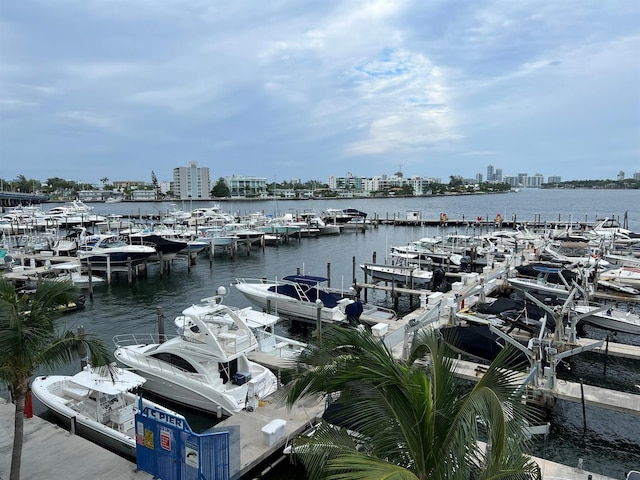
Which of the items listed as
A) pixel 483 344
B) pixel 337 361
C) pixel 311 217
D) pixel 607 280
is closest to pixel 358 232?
pixel 311 217

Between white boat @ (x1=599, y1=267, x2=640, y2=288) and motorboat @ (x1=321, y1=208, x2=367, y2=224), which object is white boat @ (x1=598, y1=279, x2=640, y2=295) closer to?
white boat @ (x1=599, y1=267, x2=640, y2=288)

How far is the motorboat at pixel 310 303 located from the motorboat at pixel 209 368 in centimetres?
764

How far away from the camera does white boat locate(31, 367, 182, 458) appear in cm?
1316

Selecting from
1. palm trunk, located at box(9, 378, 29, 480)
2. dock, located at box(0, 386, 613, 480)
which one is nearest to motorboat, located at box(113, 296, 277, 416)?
dock, located at box(0, 386, 613, 480)

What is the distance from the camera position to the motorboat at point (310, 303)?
24219 millimetres

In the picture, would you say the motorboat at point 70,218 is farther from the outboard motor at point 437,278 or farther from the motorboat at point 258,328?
the motorboat at point 258,328

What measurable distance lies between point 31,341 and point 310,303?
701 inches

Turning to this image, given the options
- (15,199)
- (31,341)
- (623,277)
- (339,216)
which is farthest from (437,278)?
(15,199)

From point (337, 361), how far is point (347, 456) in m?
1.35

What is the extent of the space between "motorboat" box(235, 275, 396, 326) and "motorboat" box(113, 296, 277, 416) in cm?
764

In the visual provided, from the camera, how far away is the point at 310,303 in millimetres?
25828

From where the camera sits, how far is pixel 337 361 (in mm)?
6062

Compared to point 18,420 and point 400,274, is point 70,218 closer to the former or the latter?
point 400,274

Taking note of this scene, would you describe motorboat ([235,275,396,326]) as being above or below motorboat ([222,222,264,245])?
below
